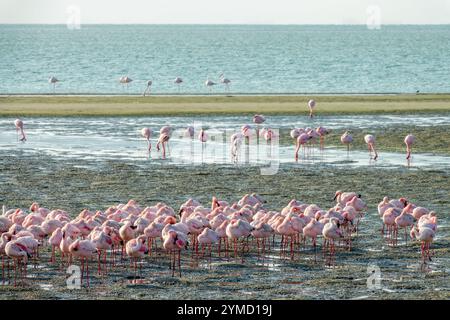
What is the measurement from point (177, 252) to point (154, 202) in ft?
18.2

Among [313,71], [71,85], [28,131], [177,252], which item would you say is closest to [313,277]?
[177,252]

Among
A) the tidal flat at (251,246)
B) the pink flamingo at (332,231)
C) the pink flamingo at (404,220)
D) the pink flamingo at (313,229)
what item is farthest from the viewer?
the pink flamingo at (404,220)

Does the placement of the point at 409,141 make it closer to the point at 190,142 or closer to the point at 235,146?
the point at 235,146

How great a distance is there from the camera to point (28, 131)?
125ft

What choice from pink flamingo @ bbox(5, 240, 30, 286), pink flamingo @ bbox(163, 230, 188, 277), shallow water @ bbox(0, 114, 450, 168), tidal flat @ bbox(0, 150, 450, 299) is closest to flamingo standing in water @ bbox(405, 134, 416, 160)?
shallow water @ bbox(0, 114, 450, 168)

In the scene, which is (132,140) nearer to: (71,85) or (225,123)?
(225,123)

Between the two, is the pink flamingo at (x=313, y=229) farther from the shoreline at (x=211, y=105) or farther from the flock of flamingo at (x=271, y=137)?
the shoreline at (x=211, y=105)

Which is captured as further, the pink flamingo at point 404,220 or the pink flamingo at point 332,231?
the pink flamingo at point 404,220

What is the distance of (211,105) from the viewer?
161 feet

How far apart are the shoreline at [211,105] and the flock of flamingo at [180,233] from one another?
2485 cm

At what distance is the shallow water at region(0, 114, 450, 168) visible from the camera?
30469 mm

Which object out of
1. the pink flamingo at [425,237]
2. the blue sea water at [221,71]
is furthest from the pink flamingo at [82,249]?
the blue sea water at [221,71]

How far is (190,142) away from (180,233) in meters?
18.4

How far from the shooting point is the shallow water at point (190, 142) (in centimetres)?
3047
